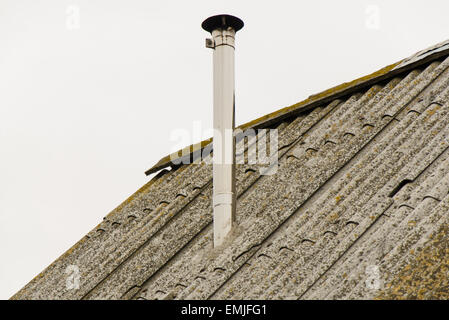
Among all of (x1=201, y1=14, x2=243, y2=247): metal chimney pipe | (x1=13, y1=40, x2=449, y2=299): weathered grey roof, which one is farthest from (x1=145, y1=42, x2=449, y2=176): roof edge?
(x1=201, y1=14, x2=243, y2=247): metal chimney pipe

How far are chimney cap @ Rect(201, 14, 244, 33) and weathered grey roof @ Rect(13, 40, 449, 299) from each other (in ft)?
3.54

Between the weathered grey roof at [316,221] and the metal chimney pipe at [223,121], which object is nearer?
the weathered grey roof at [316,221]

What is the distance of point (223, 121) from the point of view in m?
5.71

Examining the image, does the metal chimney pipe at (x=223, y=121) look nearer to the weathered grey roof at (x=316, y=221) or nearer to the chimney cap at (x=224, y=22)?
the chimney cap at (x=224, y=22)

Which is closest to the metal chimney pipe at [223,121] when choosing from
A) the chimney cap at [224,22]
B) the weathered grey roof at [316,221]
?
the chimney cap at [224,22]

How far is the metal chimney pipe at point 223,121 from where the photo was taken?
5430mm

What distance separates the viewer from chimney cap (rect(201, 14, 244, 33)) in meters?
5.90

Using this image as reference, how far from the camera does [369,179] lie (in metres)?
5.08

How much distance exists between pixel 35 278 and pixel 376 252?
3535 millimetres

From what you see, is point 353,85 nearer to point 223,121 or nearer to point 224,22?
point 224,22

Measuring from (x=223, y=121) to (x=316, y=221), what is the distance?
1.22m

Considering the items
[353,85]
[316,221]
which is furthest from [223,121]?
[353,85]

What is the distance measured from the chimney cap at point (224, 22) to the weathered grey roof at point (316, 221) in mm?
1078

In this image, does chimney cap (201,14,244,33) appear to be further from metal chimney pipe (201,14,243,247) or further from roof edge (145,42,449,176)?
roof edge (145,42,449,176)
